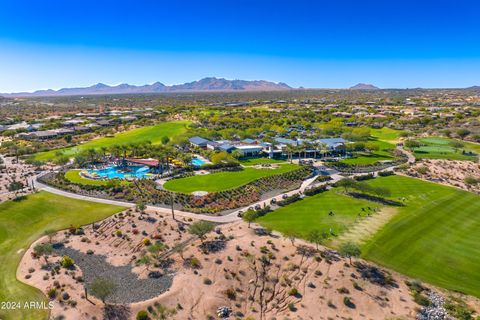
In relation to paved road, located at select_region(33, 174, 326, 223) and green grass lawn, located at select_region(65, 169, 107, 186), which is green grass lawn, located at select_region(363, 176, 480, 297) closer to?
paved road, located at select_region(33, 174, 326, 223)

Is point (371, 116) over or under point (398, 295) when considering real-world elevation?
over

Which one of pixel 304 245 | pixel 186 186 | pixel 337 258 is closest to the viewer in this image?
pixel 337 258

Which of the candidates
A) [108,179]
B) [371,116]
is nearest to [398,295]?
[108,179]

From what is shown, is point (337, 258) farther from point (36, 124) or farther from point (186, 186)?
point (36, 124)

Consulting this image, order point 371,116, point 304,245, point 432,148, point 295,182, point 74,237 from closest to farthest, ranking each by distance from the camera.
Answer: point 304,245 → point 74,237 → point 295,182 → point 432,148 → point 371,116

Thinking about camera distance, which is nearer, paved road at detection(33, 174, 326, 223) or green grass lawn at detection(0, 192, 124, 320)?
green grass lawn at detection(0, 192, 124, 320)

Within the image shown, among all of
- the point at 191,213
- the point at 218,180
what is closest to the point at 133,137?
the point at 218,180

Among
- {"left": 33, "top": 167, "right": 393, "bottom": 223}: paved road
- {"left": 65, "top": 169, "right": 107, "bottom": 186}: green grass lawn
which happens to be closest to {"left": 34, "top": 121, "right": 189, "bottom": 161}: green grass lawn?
{"left": 65, "top": 169, "right": 107, "bottom": 186}: green grass lawn
